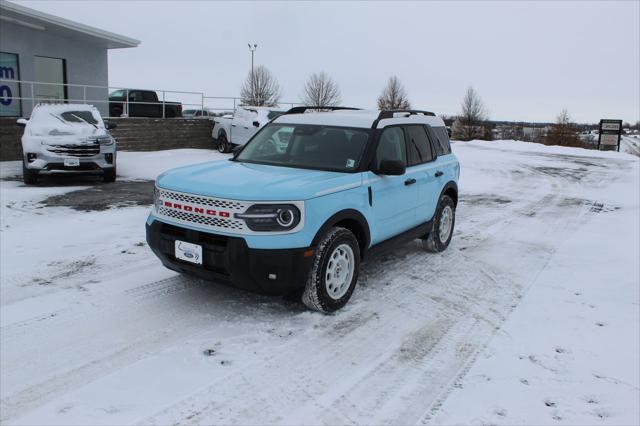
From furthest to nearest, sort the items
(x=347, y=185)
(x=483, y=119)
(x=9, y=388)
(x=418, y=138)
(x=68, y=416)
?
(x=483, y=119), (x=418, y=138), (x=347, y=185), (x=9, y=388), (x=68, y=416)

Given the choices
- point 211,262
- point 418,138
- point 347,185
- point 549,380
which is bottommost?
point 549,380

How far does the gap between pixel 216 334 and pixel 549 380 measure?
255cm

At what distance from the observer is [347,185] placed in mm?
5043

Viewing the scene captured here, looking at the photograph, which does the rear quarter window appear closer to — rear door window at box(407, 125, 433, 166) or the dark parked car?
rear door window at box(407, 125, 433, 166)

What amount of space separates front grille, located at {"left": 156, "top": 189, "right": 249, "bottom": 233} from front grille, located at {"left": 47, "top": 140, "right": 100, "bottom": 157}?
8084 mm

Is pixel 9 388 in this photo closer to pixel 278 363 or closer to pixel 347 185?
pixel 278 363

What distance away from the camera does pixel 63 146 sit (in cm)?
1185

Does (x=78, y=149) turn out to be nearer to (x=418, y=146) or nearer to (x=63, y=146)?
(x=63, y=146)

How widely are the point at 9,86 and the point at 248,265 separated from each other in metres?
20.0

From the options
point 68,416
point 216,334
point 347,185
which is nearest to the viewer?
point 68,416

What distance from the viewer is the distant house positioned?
64.5ft

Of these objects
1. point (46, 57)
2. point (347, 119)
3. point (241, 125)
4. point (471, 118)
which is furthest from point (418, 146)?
point (471, 118)

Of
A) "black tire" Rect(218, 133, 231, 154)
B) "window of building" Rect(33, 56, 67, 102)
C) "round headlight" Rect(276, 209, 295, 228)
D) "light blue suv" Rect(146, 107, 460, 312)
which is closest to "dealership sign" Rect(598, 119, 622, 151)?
"black tire" Rect(218, 133, 231, 154)

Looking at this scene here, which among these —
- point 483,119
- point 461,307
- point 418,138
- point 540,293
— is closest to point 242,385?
point 461,307
